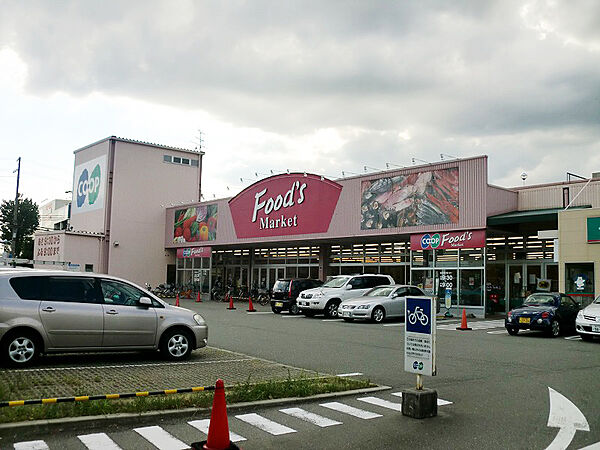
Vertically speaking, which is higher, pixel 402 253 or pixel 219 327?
pixel 402 253

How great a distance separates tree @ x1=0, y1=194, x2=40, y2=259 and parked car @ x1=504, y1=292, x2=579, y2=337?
189ft

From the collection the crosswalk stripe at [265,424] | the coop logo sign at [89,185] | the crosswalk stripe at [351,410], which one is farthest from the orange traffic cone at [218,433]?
the coop logo sign at [89,185]

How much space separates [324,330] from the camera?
742 inches

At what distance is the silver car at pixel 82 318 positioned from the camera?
10.0m

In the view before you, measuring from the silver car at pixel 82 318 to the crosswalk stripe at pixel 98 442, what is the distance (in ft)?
14.0

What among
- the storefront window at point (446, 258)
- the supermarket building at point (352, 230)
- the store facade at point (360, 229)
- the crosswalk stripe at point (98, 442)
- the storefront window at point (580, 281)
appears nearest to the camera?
the crosswalk stripe at point (98, 442)

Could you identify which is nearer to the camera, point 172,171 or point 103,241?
point 103,241

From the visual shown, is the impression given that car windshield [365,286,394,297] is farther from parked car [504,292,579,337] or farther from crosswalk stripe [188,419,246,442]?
crosswalk stripe [188,419,246,442]

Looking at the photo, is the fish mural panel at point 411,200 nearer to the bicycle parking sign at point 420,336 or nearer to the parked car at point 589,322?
the parked car at point 589,322

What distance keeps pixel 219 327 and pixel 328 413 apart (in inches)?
469

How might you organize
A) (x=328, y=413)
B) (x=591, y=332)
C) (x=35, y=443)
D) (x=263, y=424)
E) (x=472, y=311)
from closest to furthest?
(x=35, y=443)
(x=263, y=424)
(x=328, y=413)
(x=591, y=332)
(x=472, y=311)

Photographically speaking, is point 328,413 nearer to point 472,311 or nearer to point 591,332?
point 591,332

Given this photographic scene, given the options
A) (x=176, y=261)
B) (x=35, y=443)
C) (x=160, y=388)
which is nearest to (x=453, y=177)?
(x=160, y=388)

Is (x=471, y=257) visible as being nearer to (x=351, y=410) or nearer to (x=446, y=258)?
(x=446, y=258)
